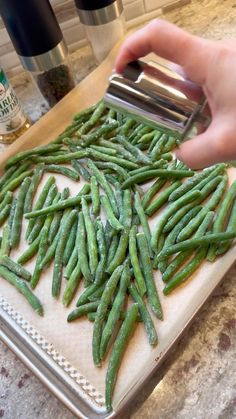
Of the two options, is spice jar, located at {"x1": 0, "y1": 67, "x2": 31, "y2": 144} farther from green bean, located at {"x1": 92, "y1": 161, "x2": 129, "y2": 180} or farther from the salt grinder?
the salt grinder

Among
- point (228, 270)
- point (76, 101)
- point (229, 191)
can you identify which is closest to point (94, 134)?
point (76, 101)

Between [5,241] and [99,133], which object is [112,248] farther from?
[99,133]

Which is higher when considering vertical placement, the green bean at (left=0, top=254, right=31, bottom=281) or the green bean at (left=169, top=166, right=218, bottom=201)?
the green bean at (left=169, top=166, right=218, bottom=201)

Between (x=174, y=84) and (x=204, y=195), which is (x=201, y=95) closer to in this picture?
(x=174, y=84)

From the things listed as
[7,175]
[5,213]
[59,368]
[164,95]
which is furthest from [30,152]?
[164,95]

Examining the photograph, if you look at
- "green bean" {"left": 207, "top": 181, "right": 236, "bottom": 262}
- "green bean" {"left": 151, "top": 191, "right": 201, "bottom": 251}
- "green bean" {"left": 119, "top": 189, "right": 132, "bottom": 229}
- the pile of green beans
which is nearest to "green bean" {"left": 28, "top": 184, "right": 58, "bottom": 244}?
the pile of green beans

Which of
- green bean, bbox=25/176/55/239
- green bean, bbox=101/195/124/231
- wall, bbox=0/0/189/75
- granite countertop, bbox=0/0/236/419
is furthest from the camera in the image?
wall, bbox=0/0/189/75
